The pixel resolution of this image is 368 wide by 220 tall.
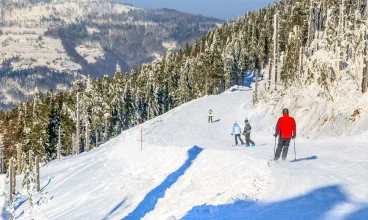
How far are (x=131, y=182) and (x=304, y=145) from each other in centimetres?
875

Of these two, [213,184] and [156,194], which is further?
[156,194]

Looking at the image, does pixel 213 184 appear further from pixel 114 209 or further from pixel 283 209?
pixel 283 209

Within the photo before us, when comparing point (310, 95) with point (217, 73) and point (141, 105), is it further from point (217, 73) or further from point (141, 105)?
point (141, 105)

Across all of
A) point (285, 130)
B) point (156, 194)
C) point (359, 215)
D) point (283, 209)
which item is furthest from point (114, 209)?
point (359, 215)

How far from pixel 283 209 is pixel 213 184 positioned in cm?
502

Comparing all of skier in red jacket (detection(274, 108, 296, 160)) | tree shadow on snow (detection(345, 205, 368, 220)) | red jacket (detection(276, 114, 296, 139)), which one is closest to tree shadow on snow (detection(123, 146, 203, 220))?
skier in red jacket (detection(274, 108, 296, 160))

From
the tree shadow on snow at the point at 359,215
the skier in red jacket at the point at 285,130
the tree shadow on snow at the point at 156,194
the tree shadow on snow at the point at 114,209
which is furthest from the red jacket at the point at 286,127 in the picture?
the tree shadow on snow at the point at 114,209

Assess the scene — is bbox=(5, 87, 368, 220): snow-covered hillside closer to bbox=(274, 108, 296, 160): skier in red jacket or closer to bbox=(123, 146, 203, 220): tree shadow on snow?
bbox=(123, 146, 203, 220): tree shadow on snow

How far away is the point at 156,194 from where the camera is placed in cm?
1655

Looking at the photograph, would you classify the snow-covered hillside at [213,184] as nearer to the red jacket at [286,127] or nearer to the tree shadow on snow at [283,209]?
the tree shadow on snow at [283,209]

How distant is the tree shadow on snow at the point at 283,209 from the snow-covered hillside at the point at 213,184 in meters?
0.02

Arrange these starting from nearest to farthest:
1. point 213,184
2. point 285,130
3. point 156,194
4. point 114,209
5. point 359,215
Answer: point 359,215
point 213,184
point 285,130
point 156,194
point 114,209

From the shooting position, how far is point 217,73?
79.8 meters

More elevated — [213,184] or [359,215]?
[359,215]
